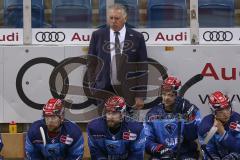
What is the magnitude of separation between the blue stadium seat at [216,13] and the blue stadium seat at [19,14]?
5.72 ft

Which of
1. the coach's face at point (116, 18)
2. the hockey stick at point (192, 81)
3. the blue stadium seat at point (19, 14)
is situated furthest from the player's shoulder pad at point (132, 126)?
the blue stadium seat at point (19, 14)

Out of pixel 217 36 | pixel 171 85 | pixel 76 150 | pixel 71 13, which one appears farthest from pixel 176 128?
pixel 71 13

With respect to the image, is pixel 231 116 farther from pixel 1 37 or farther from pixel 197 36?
pixel 1 37

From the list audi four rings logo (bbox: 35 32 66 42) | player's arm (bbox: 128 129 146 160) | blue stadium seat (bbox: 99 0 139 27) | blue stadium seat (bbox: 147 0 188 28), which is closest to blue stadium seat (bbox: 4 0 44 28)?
audi four rings logo (bbox: 35 32 66 42)

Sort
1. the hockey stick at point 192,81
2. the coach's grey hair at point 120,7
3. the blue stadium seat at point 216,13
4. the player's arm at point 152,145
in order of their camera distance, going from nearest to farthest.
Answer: the player's arm at point 152,145, the coach's grey hair at point 120,7, the blue stadium seat at point 216,13, the hockey stick at point 192,81

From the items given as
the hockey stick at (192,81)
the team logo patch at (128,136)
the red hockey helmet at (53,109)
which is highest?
the hockey stick at (192,81)

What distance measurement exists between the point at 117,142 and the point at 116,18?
4.50 feet

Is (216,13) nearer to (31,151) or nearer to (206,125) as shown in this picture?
(206,125)

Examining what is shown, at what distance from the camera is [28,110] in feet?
26.3

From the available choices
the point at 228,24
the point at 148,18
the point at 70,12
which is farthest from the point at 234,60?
the point at 70,12

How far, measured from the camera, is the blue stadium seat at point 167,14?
781 cm

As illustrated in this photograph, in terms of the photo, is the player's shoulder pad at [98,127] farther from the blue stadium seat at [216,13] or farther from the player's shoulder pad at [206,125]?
the blue stadium seat at [216,13]

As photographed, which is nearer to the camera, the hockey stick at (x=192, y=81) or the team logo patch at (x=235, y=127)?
the team logo patch at (x=235, y=127)

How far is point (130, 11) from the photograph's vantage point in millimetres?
7859
